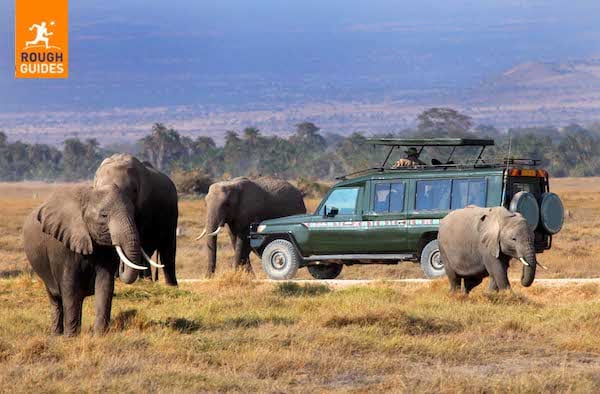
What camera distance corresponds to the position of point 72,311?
48.2 feet

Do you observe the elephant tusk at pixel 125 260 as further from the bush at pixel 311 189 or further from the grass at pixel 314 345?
the bush at pixel 311 189

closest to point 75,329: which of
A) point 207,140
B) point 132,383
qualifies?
point 132,383

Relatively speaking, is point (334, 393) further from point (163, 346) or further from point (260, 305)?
point (260, 305)

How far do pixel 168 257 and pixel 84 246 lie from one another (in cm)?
851

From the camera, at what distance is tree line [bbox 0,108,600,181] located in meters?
120

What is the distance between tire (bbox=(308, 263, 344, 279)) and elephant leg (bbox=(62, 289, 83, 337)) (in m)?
12.0

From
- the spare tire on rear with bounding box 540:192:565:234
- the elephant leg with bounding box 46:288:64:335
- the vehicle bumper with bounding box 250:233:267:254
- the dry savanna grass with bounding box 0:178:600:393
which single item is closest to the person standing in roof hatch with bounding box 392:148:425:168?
the vehicle bumper with bounding box 250:233:267:254

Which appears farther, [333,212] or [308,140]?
[308,140]

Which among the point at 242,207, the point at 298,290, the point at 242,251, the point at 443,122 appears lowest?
the point at 443,122

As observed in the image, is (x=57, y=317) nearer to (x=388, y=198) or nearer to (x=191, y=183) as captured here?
(x=388, y=198)

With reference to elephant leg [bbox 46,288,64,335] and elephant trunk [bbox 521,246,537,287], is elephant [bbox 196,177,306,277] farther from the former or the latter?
elephant leg [bbox 46,288,64,335]

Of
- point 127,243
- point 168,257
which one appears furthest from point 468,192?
point 127,243

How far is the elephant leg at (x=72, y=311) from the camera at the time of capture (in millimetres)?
14609

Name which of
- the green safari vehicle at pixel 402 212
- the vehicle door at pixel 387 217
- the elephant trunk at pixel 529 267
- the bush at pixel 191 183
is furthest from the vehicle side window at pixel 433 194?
the bush at pixel 191 183
